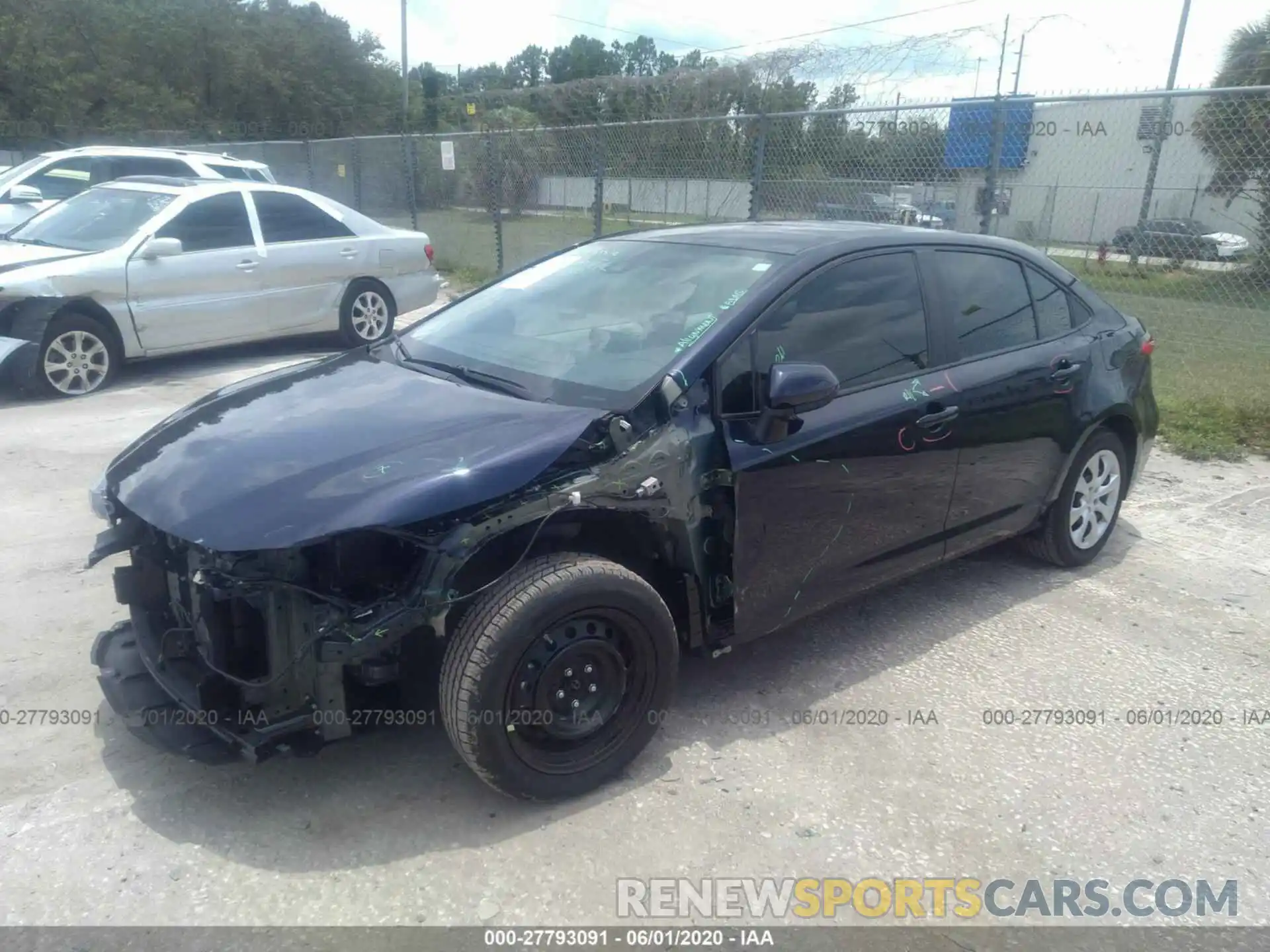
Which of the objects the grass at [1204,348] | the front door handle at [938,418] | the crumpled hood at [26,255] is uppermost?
the front door handle at [938,418]

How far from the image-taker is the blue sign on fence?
827cm

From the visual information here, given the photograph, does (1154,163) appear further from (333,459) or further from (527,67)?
(527,67)

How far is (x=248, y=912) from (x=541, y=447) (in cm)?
141

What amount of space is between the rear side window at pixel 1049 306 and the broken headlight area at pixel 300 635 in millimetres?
3106

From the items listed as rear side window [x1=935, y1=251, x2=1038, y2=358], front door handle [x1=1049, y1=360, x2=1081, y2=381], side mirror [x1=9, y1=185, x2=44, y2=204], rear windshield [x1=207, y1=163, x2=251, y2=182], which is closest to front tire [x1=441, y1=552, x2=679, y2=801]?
rear side window [x1=935, y1=251, x2=1038, y2=358]

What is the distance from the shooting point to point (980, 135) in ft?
28.1

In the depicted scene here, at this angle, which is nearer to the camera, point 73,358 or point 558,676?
point 558,676

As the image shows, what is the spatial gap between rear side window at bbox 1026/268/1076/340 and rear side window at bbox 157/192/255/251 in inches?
265

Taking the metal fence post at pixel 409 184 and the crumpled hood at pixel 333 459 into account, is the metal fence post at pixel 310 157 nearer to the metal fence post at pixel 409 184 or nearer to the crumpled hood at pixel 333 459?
the metal fence post at pixel 409 184

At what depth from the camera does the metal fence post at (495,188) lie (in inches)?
527

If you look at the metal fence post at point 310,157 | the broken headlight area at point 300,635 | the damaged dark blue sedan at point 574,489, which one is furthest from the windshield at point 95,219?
the metal fence post at point 310,157

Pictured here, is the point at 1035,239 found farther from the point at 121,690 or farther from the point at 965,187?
the point at 121,690

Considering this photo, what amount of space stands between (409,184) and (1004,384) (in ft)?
42.6

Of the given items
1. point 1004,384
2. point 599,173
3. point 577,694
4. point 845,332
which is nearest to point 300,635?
point 577,694
